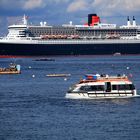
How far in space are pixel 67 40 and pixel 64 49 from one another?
3.13 m

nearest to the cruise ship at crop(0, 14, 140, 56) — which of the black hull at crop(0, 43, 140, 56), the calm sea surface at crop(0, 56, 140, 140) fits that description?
the black hull at crop(0, 43, 140, 56)

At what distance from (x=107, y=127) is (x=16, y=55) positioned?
144418 mm

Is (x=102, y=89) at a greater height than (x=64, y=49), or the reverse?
(x=64, y=49)

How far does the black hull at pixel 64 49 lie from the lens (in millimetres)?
184750

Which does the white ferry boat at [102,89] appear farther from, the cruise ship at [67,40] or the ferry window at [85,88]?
the cruise ship at [67,40]

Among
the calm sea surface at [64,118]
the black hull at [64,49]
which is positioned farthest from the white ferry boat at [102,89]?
the black hull at [64,49]

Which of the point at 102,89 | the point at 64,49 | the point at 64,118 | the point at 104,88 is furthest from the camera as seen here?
the point at 64,49

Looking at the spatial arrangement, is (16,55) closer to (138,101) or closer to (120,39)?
(120,39)

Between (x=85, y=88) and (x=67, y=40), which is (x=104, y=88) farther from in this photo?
(x=67, y=40)

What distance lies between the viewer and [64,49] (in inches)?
7402

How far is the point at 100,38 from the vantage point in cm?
19388

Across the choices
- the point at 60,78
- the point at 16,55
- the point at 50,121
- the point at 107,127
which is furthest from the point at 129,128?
the point at 16,55

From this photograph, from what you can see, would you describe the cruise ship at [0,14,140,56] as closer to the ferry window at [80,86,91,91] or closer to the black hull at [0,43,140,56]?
the black hull at [0,43,140,56]

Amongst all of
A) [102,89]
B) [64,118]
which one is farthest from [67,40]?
[64,118]
